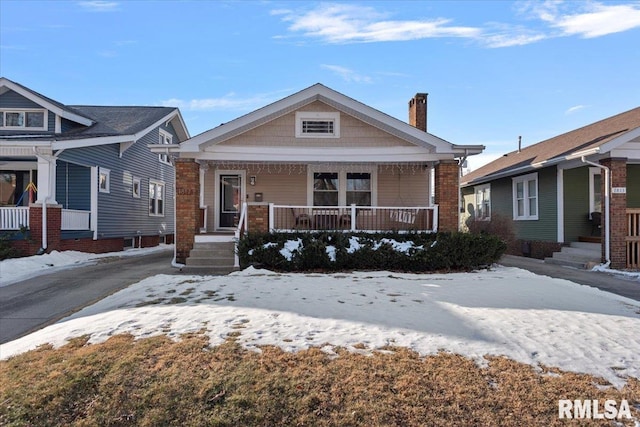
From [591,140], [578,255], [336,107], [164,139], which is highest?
[164,139]

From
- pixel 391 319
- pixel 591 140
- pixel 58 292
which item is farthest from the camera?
pixel 591 140

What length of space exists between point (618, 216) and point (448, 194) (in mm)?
4491

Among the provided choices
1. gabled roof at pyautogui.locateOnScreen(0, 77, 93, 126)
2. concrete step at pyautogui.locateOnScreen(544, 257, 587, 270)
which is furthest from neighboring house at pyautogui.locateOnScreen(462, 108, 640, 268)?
gabled roof at pyautogui.locateOnScreen(0, 77, 93, 126)

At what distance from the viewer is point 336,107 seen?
40.5 ft

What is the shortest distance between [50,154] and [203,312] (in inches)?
405

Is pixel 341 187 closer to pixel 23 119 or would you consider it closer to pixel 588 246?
pixel 588 246

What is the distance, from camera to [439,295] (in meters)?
6.73

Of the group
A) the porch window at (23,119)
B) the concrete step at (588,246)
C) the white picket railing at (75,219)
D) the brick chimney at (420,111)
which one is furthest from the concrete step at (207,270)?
the concrete step at (588,246)

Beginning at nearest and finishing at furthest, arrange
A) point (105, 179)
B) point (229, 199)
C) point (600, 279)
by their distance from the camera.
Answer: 1. point (600, 279)
2. point (229, 199)
3. point (105, 179)

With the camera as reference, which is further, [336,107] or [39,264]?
[336,107]

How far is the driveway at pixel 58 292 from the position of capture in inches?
238

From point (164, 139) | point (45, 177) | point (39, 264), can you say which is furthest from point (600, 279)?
point (164, 139)

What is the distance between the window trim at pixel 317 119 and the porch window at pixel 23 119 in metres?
10.1

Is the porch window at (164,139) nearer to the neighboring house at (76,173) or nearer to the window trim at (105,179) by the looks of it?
the neighboring house at (76,173)
